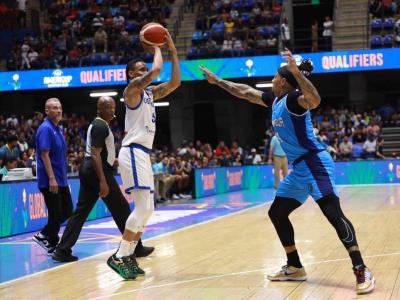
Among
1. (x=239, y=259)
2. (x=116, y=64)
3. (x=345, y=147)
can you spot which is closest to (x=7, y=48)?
(x=116, y=64)

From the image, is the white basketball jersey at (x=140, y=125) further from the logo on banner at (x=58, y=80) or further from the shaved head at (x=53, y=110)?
the logo on banner at (x=58, y=80)

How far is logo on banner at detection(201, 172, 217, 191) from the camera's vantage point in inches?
794

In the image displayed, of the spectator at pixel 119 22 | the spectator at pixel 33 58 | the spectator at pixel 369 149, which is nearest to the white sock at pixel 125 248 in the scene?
the spectator at pixel 369 149

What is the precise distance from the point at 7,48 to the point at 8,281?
2856cm

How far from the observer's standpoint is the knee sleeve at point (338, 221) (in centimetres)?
584

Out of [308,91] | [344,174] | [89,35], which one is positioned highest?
[89,35]

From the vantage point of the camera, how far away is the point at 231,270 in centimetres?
691

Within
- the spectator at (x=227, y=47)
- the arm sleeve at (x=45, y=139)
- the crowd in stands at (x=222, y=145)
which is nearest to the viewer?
the arm sleeve at (x=45, y=139)

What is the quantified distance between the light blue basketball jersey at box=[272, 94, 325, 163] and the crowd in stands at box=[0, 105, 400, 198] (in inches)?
491

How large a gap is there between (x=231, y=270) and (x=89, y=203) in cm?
221

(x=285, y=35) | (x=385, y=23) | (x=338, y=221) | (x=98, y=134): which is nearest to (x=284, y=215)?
(x=338, y=221)

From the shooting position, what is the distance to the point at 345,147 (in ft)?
81.9

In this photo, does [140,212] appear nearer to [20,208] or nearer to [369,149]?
[20,208]

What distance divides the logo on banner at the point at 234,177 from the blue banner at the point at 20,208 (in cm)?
1090
